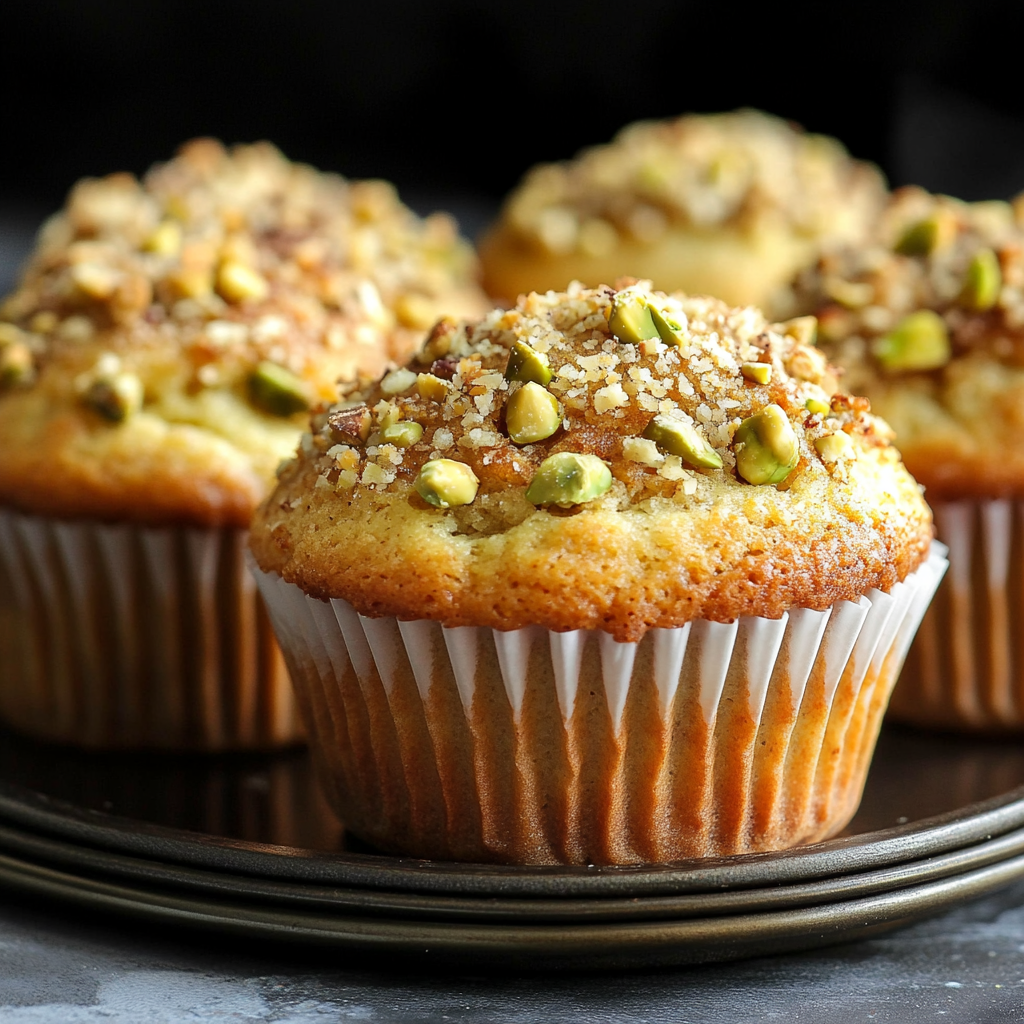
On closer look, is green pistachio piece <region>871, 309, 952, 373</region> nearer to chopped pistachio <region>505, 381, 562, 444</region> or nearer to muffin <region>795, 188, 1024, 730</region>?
muffin <region>795, 188, 1024, 730</region>

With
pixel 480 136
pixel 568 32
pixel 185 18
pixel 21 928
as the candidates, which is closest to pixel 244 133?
pixel 185 18

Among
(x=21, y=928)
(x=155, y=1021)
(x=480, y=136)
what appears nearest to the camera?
(x=155, y=1021)

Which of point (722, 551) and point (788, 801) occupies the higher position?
point (722, 551)

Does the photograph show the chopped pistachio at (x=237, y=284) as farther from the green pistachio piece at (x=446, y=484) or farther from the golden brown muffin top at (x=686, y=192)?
the golden brown muffin top at (x=686, y=192)

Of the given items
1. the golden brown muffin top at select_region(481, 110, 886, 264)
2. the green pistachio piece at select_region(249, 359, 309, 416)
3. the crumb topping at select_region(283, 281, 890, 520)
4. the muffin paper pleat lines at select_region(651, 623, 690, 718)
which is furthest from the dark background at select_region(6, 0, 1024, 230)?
the muffin paper pleat lines at select_region(651, 623, 690, 718)

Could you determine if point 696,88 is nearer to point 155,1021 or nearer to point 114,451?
point 114,451

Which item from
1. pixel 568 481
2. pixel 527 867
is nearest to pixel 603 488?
pixel 568 481

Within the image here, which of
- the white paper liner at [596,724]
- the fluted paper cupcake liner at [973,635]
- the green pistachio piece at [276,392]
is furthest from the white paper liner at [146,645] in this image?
the fluted paper cupcake liner at [973,635]
